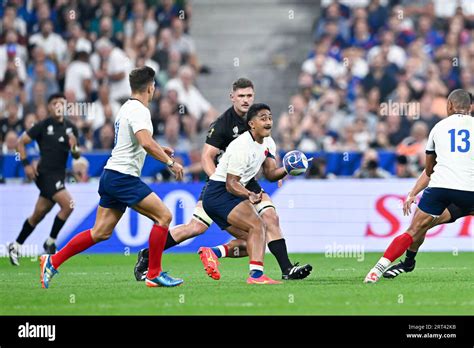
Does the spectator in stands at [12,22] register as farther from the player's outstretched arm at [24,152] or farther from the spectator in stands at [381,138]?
the spectator in stands at [381,138]

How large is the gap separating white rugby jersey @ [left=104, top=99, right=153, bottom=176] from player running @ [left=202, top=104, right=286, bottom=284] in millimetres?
1053

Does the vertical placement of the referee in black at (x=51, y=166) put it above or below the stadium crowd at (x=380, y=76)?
below

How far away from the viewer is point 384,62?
2389cm

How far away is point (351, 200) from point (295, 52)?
259 inches

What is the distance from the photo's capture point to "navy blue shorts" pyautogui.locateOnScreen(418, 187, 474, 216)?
12.6 metres

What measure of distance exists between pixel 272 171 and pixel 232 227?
31.2 inches

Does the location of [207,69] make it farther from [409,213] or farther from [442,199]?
[442,199]

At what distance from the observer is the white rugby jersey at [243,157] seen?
42.1ft

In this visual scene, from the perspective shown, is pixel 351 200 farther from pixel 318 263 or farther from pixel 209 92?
pixel 209 92

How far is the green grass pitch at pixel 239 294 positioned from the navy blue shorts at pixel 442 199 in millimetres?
862

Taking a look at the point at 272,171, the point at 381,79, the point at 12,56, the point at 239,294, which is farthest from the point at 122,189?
the point at 12,56

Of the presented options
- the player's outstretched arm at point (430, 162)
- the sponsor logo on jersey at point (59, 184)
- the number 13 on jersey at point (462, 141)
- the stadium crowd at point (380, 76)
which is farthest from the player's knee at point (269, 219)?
the stadium crowd at point (380, 76)

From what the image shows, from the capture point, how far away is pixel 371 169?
67.2 ft
